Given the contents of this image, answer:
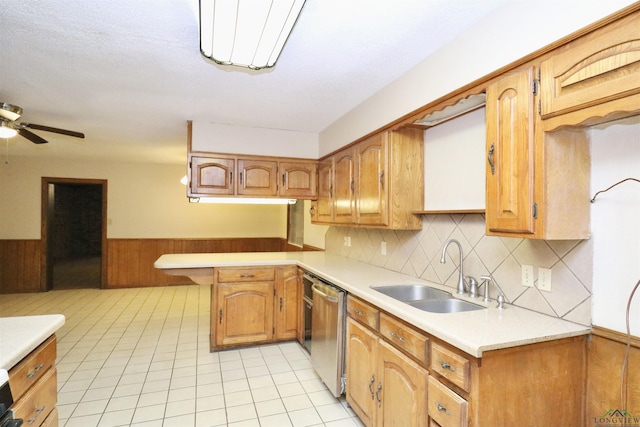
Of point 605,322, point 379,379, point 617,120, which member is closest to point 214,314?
point 379,379

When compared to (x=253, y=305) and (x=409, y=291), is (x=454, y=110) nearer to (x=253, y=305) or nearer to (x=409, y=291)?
(x=409, y=291)

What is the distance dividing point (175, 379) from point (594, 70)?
3.26 meters

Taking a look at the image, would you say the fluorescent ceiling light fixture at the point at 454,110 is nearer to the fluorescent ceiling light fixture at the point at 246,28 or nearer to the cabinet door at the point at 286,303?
the fluorescent ceiling light fixture at the point at 246,28

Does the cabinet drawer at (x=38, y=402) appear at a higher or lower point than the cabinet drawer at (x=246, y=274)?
lower

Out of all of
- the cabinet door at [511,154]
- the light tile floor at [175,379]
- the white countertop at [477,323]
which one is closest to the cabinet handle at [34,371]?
the light tile floor at [175,379]

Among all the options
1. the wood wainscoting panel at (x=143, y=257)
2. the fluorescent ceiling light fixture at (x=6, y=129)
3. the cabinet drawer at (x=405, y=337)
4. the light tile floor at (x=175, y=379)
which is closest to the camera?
the cabinet drawer at (x=405, y=337)

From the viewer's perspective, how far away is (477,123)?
6.64 feet

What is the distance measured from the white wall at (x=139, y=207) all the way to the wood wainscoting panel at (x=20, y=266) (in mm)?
156

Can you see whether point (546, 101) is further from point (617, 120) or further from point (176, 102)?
point (176, 102)

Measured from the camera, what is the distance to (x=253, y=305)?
132 inches

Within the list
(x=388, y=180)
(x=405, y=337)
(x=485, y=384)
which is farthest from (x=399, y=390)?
(x=388, y=180)

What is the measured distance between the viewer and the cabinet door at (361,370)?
6.36 ft

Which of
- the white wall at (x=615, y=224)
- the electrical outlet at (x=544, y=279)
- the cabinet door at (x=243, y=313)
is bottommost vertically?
the cabinet door at (x=243, y=313)

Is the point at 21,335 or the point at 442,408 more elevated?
the point at 21,335
